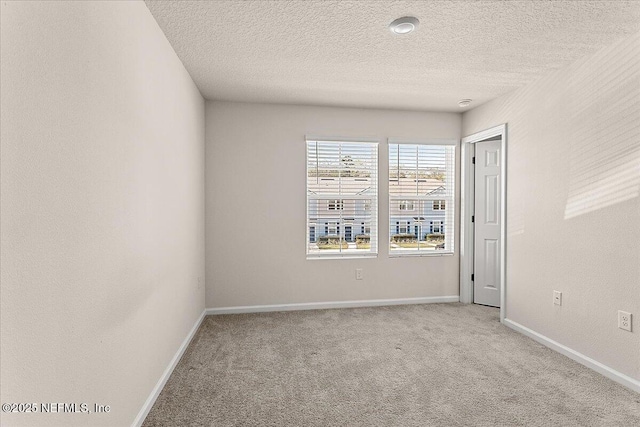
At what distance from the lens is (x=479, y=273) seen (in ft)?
14.3

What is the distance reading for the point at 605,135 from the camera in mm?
2547

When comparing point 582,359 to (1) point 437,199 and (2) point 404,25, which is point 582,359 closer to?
(1) point 437,199

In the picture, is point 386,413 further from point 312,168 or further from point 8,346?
point 312,168

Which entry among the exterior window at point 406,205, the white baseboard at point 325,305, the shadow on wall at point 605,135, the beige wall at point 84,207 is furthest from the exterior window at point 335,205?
the shadow on wall at point 605,135

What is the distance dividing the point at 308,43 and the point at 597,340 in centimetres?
309

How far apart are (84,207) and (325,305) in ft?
10.4

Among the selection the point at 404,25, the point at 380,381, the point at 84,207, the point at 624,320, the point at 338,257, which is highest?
the point at 404,25

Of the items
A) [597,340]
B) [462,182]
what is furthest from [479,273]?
[597,340]

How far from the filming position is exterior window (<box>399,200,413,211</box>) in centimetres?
436

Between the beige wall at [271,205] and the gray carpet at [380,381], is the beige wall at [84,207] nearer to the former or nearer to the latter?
the gray carpet at [380,381]

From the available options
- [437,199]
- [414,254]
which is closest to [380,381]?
[414,254]

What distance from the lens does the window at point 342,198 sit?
4145mm

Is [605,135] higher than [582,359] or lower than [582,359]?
higher

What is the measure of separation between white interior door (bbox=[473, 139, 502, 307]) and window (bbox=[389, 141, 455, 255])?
311 mm
